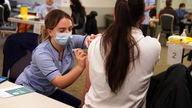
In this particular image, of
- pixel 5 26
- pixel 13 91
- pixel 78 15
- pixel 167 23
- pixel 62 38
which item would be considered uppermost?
pixel 62 38

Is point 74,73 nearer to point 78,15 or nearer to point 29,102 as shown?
point 29,102

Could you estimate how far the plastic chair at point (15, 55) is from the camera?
247cm

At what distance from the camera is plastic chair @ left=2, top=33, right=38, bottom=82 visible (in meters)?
2.47

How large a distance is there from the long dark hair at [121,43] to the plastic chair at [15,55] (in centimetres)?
120

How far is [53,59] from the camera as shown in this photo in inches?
83.0

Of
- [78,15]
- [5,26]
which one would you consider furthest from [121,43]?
[5,26]

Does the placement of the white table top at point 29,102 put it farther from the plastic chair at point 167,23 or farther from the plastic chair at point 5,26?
the plastic chair at point 167,23

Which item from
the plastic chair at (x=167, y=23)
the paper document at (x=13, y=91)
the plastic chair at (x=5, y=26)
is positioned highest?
the paper document at (x=13, y=91)

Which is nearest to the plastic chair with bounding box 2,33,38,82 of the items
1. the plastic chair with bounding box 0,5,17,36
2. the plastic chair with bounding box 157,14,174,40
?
the plastic chair with bounding box 0,5,17,36

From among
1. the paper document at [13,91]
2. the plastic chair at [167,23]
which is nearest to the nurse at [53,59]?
the paper document at [13,91]

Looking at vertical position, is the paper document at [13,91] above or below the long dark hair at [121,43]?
below

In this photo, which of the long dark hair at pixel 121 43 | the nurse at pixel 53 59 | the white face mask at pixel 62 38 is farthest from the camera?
the white face mask at pixel 62 38

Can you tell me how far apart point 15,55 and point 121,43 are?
128cm

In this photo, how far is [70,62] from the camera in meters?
2.25
